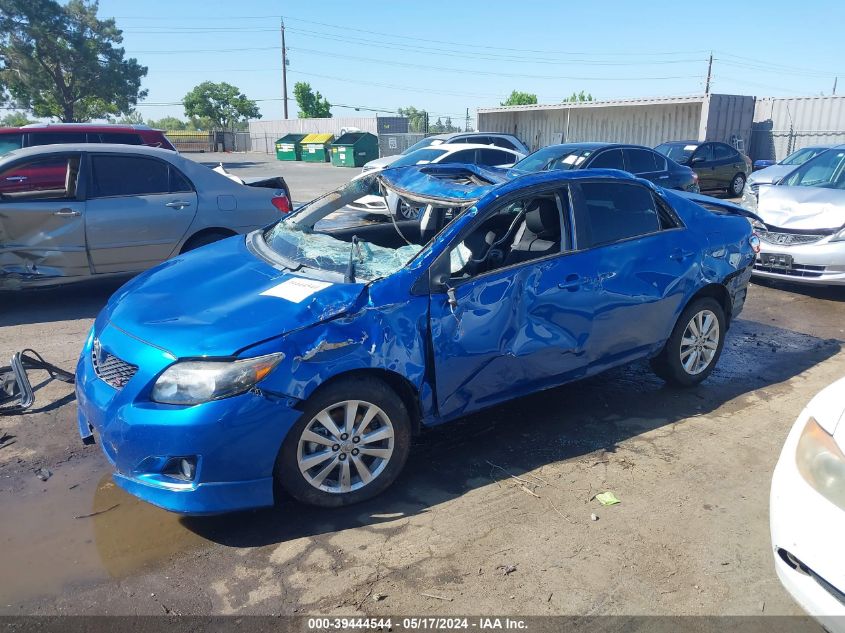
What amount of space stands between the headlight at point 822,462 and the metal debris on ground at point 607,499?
1.11 metres

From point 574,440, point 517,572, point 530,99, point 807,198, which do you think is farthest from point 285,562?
point 530,99

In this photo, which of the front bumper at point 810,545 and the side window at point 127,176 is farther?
the side window at point 127,176

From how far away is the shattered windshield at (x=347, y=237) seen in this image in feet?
12.5

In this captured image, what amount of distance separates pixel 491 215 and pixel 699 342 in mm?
2139

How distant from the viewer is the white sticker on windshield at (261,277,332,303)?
337cm

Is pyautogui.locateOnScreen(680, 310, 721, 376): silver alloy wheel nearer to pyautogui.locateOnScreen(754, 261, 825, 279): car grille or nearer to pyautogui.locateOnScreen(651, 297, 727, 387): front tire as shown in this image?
pyautogui.locateOnScreen(651, 297, 727, 387): front tire

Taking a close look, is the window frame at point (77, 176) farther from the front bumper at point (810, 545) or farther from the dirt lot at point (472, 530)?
the front bumper at point (810, 545)

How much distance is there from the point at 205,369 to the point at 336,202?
217 cm

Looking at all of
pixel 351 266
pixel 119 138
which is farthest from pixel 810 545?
pixel 119 138

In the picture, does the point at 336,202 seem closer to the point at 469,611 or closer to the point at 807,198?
the point at 469,611

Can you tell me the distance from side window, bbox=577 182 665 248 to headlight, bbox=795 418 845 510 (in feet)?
6.35

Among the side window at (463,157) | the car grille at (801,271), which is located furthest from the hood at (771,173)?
the side window at (463,157)

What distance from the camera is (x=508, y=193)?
402cm

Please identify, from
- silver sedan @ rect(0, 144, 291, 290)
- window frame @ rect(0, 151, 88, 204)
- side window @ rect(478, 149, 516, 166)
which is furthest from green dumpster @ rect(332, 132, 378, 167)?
window frame @ rect(0, 151, 88, 204)
